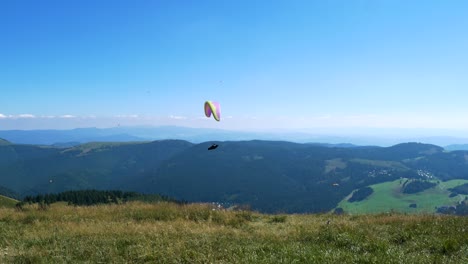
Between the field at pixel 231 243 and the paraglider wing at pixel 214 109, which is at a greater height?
the paraglider wing at pixel 214 109

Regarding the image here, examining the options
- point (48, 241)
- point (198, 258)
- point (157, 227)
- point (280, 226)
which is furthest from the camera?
point (280, 226)

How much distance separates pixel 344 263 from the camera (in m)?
8.09

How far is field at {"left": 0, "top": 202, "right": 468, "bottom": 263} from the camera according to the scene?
8.97 meters

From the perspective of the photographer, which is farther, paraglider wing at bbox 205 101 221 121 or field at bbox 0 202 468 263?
paraglider wing at bbox 205 101 221 121

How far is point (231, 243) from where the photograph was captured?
10984mm

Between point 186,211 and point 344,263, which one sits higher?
point 344,263

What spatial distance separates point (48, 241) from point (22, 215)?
7.91m

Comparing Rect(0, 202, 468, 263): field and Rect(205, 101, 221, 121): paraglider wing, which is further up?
Rect(205, 101, 221, 121): paraglider wing

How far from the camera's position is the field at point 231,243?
29.4ft

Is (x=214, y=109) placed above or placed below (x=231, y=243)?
above

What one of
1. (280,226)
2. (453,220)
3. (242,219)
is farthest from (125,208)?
(453,220)

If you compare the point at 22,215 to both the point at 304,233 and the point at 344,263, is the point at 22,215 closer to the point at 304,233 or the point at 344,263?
the point at 304,233

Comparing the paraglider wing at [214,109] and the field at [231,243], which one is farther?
the paraglider wing at [214,109]

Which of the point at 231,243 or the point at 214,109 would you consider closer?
the point at 231,243
